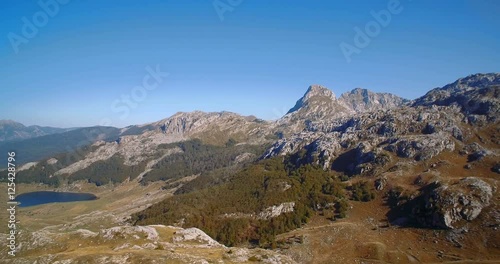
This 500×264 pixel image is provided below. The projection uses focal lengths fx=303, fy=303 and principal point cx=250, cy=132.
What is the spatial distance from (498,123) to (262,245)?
17354 cm

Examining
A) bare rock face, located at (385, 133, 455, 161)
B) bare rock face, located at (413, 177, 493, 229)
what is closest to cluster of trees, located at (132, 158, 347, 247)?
bare rock face, located at (413, 177, 493, 229)

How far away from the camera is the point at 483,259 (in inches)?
3979

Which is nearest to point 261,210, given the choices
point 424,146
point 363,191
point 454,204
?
point 363,191

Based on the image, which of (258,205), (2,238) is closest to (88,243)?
(2,238)

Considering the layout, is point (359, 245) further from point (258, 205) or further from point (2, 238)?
point (2, 238)

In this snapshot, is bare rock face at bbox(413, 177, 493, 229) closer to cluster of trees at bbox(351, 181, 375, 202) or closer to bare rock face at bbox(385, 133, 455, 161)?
cluster of trees at bbox(351, 181, 375, 202)

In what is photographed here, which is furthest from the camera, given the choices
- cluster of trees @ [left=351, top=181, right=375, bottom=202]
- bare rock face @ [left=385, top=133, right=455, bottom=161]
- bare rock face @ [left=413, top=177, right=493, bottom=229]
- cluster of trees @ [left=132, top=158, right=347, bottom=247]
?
bare rock face @ [left=385, top=133, right=455, bottom=161]

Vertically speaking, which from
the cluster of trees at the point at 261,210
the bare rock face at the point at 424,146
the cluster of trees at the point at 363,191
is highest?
the bare rock face at the point at 424,146

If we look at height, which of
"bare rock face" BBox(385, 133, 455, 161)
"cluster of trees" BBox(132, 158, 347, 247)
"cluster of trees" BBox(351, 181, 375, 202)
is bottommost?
"cluster of trees" BBox(132, 158, 347, 247)

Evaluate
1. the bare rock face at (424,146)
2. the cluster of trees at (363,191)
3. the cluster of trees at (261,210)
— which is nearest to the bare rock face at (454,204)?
the cluster of trees at (363,191)

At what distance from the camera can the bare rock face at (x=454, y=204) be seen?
125 metres

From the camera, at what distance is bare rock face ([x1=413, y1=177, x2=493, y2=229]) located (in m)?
125

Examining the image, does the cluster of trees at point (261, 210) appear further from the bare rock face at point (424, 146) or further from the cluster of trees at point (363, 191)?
the bare rock face at point (424, 146)

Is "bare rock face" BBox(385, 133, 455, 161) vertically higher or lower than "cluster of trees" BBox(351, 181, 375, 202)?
higher
